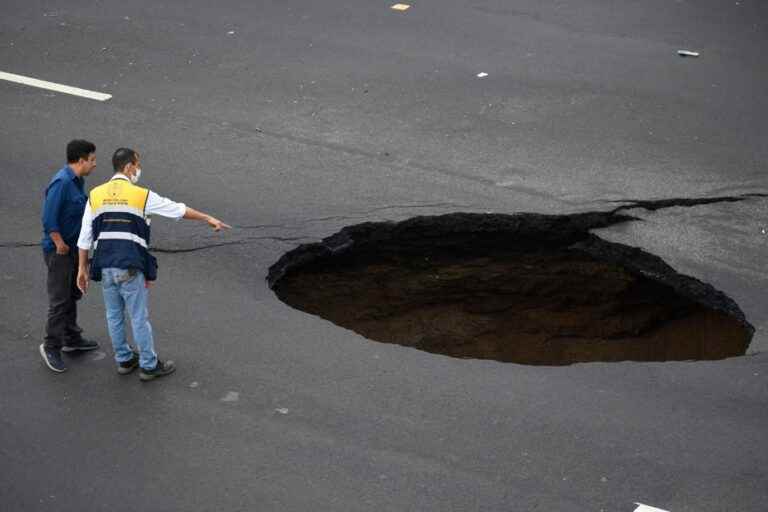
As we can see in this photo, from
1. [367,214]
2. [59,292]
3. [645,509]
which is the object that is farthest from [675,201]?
[59,292]

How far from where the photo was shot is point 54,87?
11.8 metres

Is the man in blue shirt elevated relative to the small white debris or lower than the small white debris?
elevated

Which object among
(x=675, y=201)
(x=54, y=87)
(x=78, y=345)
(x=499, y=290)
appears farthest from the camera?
(x=54, y=87)

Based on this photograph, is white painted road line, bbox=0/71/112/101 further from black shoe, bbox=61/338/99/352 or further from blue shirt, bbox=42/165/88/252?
black shoe, bbox=61/338/99/352

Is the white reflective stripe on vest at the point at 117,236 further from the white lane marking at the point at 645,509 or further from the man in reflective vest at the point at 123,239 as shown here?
the white lane marking at the point at 645,509

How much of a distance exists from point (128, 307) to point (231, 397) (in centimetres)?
96

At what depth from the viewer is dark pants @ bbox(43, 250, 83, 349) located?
24.4 ft

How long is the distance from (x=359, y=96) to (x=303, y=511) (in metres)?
6.26

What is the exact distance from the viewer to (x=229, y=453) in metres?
6.75

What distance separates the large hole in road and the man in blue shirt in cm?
191

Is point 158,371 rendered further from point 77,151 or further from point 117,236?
point 77,151

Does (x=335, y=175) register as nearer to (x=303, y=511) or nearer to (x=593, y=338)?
(x=593, y=338)

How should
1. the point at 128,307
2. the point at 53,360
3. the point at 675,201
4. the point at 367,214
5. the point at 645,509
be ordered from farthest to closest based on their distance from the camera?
the point at 675,201 < the point at 367,214 < the point at 53,360 < the point at 128,307 < the point at 645,509

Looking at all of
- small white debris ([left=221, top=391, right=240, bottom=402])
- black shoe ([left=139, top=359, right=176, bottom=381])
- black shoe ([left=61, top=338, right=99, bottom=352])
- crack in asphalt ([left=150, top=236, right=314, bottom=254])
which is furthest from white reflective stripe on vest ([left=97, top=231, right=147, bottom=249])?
crack in asphalt ([left=150, top=236, right=314, bottom=254])
